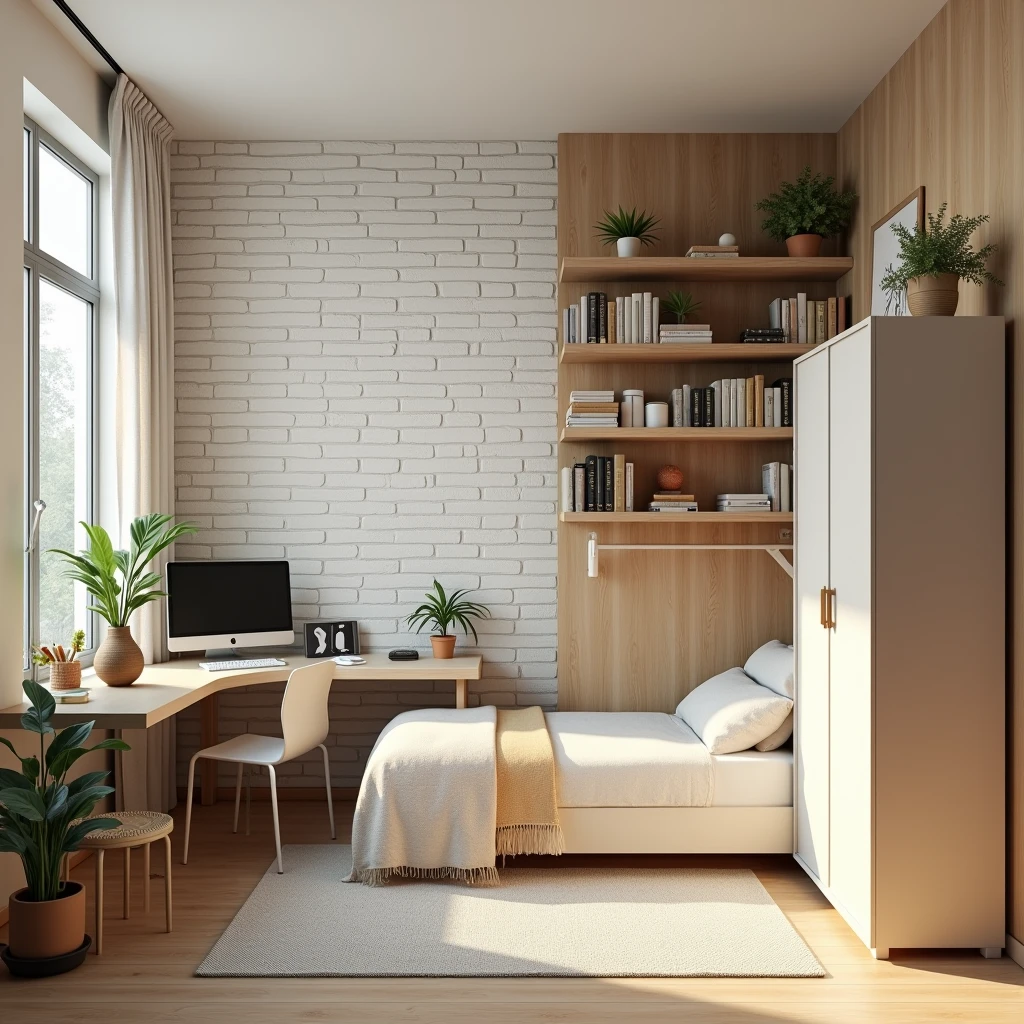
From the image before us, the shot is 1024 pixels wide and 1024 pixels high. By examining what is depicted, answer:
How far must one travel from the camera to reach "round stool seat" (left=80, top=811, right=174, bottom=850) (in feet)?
9.75

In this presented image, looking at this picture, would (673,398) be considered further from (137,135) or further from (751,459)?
(137,135)

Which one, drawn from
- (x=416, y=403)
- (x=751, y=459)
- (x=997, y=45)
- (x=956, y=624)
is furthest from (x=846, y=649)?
(x=416, y=403)

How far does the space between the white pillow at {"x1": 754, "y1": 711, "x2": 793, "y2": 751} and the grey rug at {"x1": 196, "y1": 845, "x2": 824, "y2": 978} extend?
0.47 meters

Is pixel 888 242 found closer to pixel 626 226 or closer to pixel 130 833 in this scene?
pixel 626 226

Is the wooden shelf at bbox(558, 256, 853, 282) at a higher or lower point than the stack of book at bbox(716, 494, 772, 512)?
higher

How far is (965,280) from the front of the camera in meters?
3.13

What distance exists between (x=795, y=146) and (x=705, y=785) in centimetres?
286

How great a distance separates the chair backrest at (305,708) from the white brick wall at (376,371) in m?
A: 0.74

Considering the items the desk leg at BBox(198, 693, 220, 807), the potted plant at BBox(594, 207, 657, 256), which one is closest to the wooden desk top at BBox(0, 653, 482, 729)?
the desk leg at BBox(198, 693, 220, 807)

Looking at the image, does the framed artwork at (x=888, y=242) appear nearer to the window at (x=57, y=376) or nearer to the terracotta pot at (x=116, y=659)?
the terracotta pot at (x=116, y=659)

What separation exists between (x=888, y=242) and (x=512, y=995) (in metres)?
3.00

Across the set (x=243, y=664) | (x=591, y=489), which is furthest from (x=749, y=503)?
(x=243, y=664)

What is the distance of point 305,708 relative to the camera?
374 centimetres

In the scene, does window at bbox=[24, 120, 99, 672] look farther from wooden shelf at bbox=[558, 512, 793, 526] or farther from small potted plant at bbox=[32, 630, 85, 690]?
wooden shelf at bbox=[558, 512, 793, 526]
